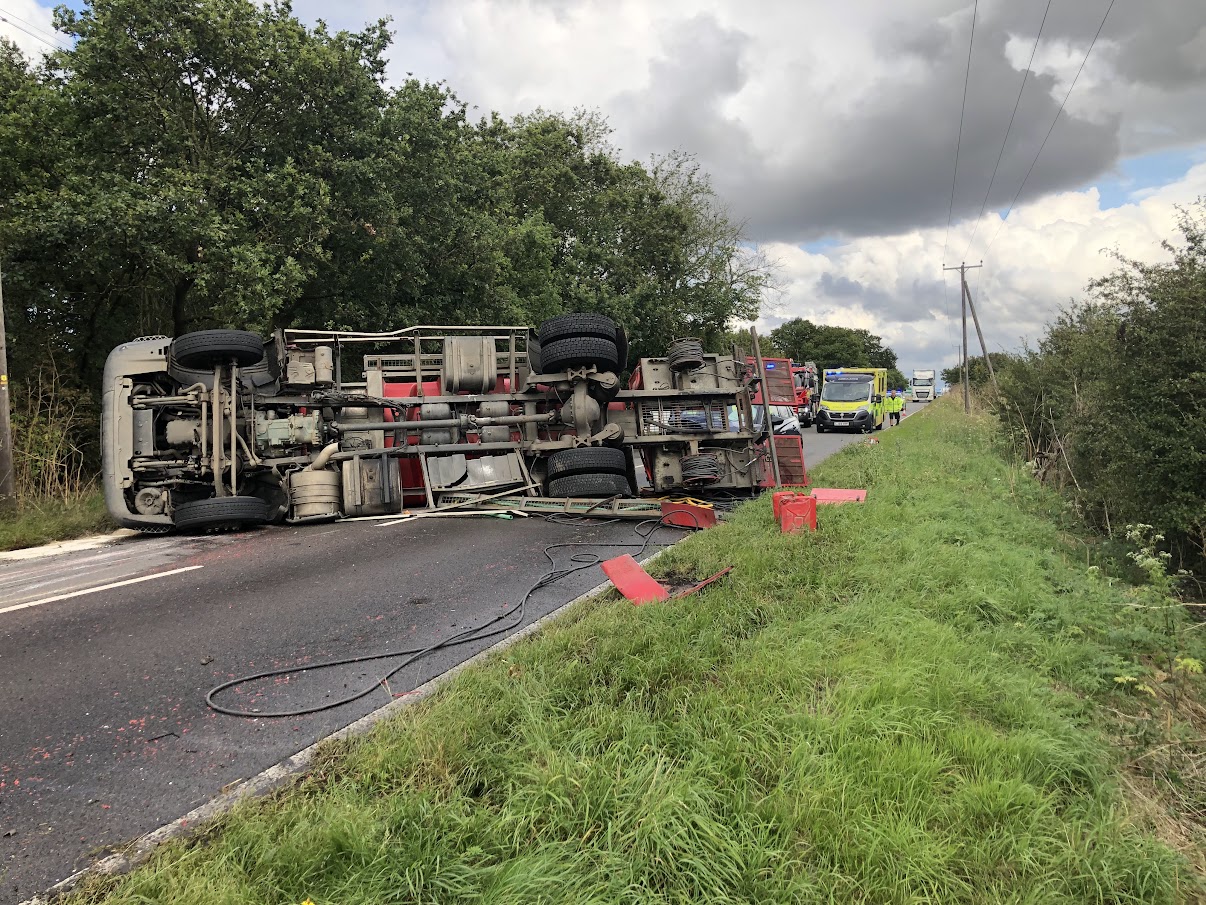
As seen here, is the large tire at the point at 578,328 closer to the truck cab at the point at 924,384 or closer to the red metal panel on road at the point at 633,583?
the red metal panel on road at the point at 633,583

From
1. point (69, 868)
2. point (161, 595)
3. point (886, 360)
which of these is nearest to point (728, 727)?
point (69, 868)

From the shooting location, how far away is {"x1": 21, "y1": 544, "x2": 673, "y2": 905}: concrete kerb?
2092 millimetres

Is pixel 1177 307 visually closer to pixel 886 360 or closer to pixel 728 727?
pixel 728 727

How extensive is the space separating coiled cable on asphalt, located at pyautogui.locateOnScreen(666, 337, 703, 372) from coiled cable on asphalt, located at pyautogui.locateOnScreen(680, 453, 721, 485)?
1438 mm

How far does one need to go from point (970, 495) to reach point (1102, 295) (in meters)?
2.73

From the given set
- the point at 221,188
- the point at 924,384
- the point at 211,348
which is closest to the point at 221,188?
the point at 221,188

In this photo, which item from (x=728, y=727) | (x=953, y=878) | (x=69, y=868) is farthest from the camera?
(x=728, y=727)

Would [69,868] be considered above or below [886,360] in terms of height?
below

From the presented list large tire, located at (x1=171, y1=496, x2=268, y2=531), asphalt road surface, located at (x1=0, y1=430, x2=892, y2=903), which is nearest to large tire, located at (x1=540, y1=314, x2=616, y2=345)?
asphalt road surface, located at (x1=0, y1=430, x2=892, y2=903)

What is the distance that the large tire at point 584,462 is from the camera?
9.19 metres

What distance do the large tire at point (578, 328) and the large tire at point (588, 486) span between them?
1925 mm

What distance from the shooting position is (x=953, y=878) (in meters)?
1.99

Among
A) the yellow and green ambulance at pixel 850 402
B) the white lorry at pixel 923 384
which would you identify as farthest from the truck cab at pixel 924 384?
the yellow and green ambulance at pixel 850 402

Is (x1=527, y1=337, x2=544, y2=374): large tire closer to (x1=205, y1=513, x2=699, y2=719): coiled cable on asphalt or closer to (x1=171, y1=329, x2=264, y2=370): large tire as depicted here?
(x1=171, y1=329, x2=264, y2=370): large tire
